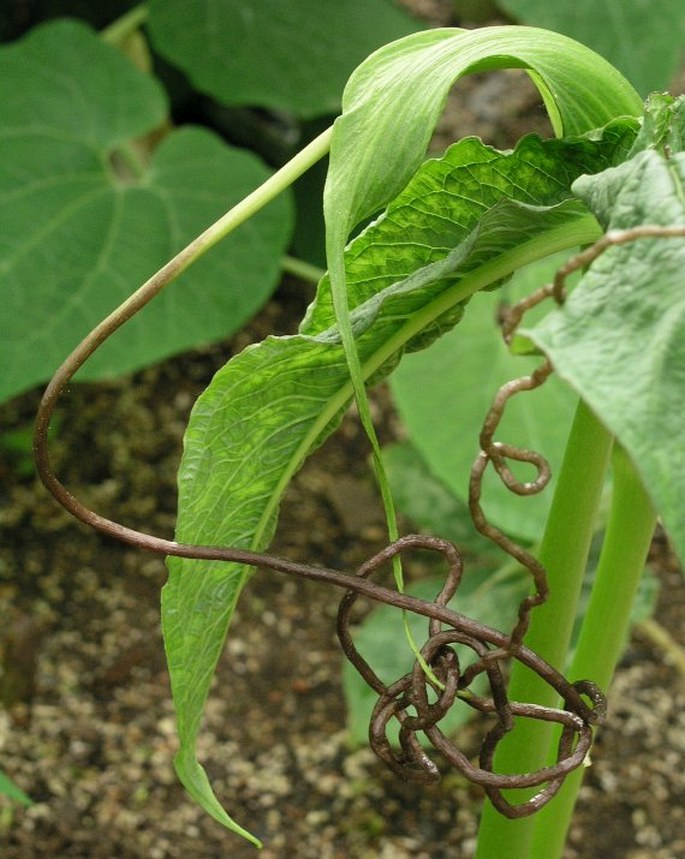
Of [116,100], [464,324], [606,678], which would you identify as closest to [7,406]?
[116,100]

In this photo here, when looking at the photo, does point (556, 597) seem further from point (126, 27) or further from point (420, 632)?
point (126, 27)

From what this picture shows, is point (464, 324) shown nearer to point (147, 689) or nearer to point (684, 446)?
point (147, 689)

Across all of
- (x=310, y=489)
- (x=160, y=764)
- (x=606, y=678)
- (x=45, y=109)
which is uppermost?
(x=45, y=109)

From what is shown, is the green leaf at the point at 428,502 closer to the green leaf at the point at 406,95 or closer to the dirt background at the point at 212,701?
the dirt background at the point at 212,701

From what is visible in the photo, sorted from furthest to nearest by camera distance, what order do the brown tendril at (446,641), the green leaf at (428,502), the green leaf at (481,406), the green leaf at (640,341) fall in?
the green leaf at (428,502) < the green leaf at (481,406) < the brown tendril at (446,641) < the green leaf at (640,341)

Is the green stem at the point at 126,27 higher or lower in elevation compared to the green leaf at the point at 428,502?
higher

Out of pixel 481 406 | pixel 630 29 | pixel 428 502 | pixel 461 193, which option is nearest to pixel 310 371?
pixel 461 193

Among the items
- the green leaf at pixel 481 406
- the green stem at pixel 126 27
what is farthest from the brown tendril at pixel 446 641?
the green stem at pixel 126 27
